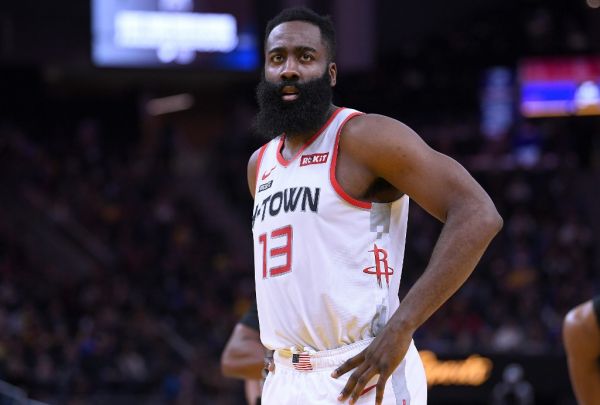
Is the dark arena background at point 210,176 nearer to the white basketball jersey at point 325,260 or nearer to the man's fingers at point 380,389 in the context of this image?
the white basketball jersey at point 325,260

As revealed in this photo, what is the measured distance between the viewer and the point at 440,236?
3.46 metres

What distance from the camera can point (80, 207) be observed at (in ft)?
63.9

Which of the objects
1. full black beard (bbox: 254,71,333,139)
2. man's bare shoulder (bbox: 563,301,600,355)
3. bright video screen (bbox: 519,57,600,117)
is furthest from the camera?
bright video screen (bbox: 519,57,600,117)

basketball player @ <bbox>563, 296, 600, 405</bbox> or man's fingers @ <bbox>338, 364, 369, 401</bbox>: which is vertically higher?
man's fingers @ <bbox>338, 364, 369, 401</bbox>

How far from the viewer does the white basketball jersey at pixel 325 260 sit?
3566 mm

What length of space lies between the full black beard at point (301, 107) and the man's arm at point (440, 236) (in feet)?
0.99

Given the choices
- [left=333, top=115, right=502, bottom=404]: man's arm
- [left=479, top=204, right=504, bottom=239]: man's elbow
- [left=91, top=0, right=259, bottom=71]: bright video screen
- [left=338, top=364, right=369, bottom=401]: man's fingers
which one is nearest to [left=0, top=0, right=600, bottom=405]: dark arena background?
[left=91, top=0, right=259, bottom=71]: bright video screen

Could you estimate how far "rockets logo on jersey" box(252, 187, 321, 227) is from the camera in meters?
3.63

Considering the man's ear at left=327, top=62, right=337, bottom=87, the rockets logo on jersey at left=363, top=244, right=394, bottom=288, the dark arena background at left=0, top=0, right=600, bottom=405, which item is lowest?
the dark arena background at left=0, top=0, right=600, bottom=405

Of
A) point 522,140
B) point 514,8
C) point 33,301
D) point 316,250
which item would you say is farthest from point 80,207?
point 316,250

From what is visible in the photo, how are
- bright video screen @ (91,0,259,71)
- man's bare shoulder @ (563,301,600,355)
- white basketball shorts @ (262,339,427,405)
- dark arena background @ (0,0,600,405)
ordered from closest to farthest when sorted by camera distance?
white basketball shorts @ (262,339,427,405), man's bare shoulder @ (563,301,600,355), dark arena background @ (0,0,600,405), bright video screen @ (91,0,259,71)

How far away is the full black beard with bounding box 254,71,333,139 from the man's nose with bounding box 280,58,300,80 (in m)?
0.02

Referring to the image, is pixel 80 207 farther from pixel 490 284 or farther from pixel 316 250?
pixel 316 250

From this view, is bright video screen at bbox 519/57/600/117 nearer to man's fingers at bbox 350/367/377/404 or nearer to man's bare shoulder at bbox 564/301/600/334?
man's bare shoulder at bbox 564/301/600/334
